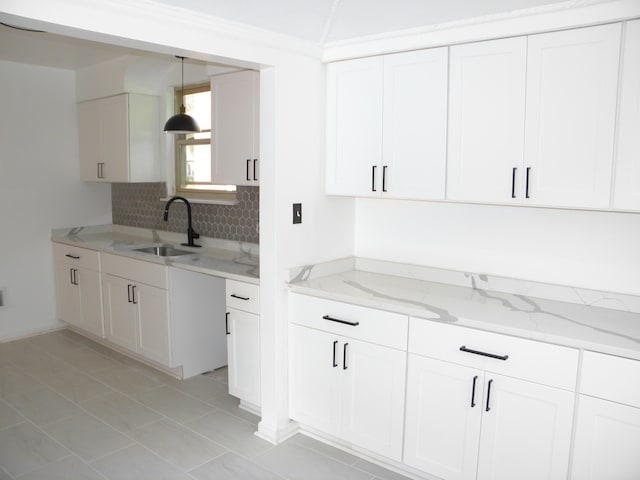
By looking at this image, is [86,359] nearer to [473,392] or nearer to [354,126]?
[354,126]

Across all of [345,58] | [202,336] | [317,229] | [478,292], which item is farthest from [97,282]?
[478,292]

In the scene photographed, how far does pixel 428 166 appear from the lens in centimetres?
265

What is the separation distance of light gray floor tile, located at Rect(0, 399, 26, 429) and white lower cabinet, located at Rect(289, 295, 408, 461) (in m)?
1.67

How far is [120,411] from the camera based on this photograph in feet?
11.0

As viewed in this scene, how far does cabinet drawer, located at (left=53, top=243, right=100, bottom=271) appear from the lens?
438 centimetres

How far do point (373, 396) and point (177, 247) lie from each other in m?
2.35

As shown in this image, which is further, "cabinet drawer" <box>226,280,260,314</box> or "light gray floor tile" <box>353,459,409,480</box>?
"cabinet drawer" <box>226,280,260,314</box>

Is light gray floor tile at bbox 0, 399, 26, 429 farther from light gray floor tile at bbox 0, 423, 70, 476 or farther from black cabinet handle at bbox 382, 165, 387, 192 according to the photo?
black cabinet handle at bbox 382, 165, 387, 192

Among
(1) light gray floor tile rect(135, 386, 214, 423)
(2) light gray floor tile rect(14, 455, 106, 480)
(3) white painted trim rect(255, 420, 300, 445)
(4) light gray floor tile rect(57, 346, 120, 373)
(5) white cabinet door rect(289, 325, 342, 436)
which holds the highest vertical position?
(5) white cabinet door rect(289, 325, 342, 436)

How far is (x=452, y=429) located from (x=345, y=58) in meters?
1.92

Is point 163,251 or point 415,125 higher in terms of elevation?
point 415,125

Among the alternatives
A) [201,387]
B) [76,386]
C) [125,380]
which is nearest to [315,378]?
[201,387]

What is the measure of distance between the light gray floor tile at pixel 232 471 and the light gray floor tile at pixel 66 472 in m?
0.49

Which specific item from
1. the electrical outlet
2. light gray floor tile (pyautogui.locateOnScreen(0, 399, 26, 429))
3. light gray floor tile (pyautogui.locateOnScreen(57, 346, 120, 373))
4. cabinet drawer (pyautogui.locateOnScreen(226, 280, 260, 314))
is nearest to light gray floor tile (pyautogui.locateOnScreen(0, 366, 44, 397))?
light gray floor tile (pyautogui.locateOnScreen(0, 399, 26, 429))
